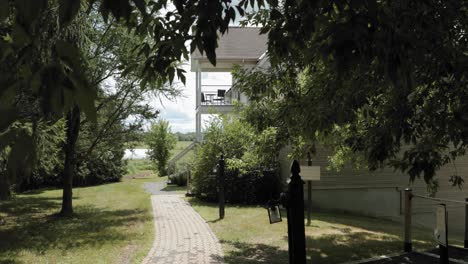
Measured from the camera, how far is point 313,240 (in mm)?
10016

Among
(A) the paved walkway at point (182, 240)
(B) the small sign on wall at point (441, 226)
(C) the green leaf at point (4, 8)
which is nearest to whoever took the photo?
(C) the green leaf at point (4, 8)

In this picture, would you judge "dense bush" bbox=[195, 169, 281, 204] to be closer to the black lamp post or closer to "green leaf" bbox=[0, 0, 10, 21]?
the black lamp post

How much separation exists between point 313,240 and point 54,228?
277 inches

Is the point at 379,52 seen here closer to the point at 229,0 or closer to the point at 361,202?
the point at 229,0

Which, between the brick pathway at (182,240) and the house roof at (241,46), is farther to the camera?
the house roof at (241,46)

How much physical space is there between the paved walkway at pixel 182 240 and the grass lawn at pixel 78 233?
271mm

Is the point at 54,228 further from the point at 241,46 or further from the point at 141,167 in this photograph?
the point at 141,167

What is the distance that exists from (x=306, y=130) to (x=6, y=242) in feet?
25.6

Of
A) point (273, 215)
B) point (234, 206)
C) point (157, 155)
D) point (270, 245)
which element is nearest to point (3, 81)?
point (273, 215)

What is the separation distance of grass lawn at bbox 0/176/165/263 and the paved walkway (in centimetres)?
27

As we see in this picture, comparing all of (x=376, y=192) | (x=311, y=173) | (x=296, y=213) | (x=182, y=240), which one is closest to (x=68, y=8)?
(x=296, y=213)

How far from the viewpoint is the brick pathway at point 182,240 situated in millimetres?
8500

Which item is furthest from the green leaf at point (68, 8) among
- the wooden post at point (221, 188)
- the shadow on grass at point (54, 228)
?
the wooden post at point (221, 188)

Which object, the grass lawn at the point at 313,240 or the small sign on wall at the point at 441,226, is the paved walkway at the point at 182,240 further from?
the small sign on wall at the point at 441,226
